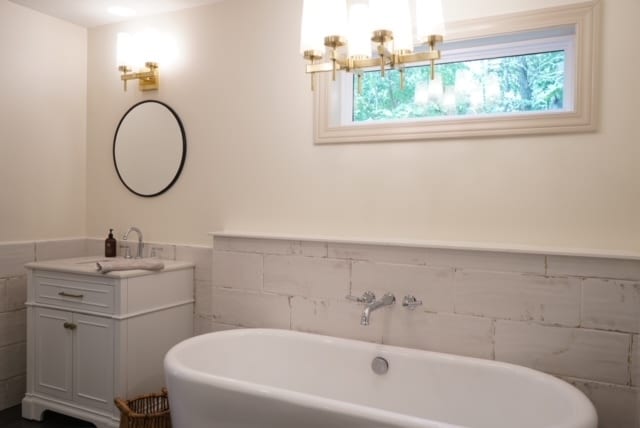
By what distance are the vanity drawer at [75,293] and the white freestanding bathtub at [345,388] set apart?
59cm

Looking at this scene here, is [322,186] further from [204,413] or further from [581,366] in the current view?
[581,366]

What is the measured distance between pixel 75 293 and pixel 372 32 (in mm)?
2054

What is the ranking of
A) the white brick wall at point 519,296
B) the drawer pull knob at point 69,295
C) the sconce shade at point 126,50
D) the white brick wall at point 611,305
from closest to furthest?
the white brick wall at point 611,305 < the white brick wall at point 519,296 < the drawer pull knob at point 69,295 < the sconce shade at point 126,50

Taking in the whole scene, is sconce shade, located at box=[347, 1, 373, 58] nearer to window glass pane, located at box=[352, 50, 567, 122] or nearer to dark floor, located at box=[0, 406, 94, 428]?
window glass pane, located at box=[352, 50, 567, 122]

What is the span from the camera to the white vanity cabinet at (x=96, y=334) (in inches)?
101

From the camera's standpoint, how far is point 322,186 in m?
2.66

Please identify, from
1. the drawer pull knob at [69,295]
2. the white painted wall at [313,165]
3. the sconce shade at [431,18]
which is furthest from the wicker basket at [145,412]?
the sconce shade at [431,18]

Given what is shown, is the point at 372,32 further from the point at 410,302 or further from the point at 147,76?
the point at 147,76

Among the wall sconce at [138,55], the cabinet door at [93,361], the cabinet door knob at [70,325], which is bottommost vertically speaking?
the cabinet door at [93,361]

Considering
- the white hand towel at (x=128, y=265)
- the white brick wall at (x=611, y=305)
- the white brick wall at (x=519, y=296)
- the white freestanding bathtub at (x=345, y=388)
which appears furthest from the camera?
the white hand towel at (x=128, y=265)

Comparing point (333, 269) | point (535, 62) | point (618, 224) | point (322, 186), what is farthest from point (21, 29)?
point (618, 224)

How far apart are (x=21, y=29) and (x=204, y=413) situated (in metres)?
2.61

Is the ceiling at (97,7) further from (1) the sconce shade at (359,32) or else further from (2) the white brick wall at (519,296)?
(2) the white brick wall at (519,296)

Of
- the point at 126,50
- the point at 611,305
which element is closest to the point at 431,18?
the point at 611,305
